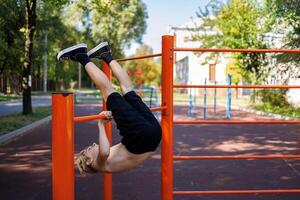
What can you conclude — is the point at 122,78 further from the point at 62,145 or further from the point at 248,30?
the point at 248,30

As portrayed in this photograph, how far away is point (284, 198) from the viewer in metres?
5.07

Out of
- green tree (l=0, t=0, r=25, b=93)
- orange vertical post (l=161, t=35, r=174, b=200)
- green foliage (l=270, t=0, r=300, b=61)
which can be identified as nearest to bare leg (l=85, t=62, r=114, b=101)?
orange vertical post (l=161, t=35, r=174, b=200)

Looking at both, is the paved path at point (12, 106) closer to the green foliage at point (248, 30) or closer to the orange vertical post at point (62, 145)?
the green foliage at point (248, 30)

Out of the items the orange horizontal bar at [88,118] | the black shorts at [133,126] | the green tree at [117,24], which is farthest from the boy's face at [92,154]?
the green tree at [117,24]

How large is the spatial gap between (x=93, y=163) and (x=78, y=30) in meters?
45.0

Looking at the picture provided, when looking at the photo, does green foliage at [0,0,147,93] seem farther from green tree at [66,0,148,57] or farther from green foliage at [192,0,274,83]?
green foliage at [192,0,274,83]

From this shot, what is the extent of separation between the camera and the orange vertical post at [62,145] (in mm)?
2367

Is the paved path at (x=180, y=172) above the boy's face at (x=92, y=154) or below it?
below

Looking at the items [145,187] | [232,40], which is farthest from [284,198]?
[232,40]

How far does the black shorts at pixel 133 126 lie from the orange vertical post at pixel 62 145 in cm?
79

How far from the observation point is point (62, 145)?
2.37 metres

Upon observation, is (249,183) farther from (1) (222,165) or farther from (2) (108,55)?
(2) (108,55)

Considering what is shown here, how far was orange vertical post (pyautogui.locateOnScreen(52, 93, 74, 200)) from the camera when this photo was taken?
7.77 ft

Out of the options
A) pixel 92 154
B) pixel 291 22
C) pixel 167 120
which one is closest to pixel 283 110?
pixel 291 22
